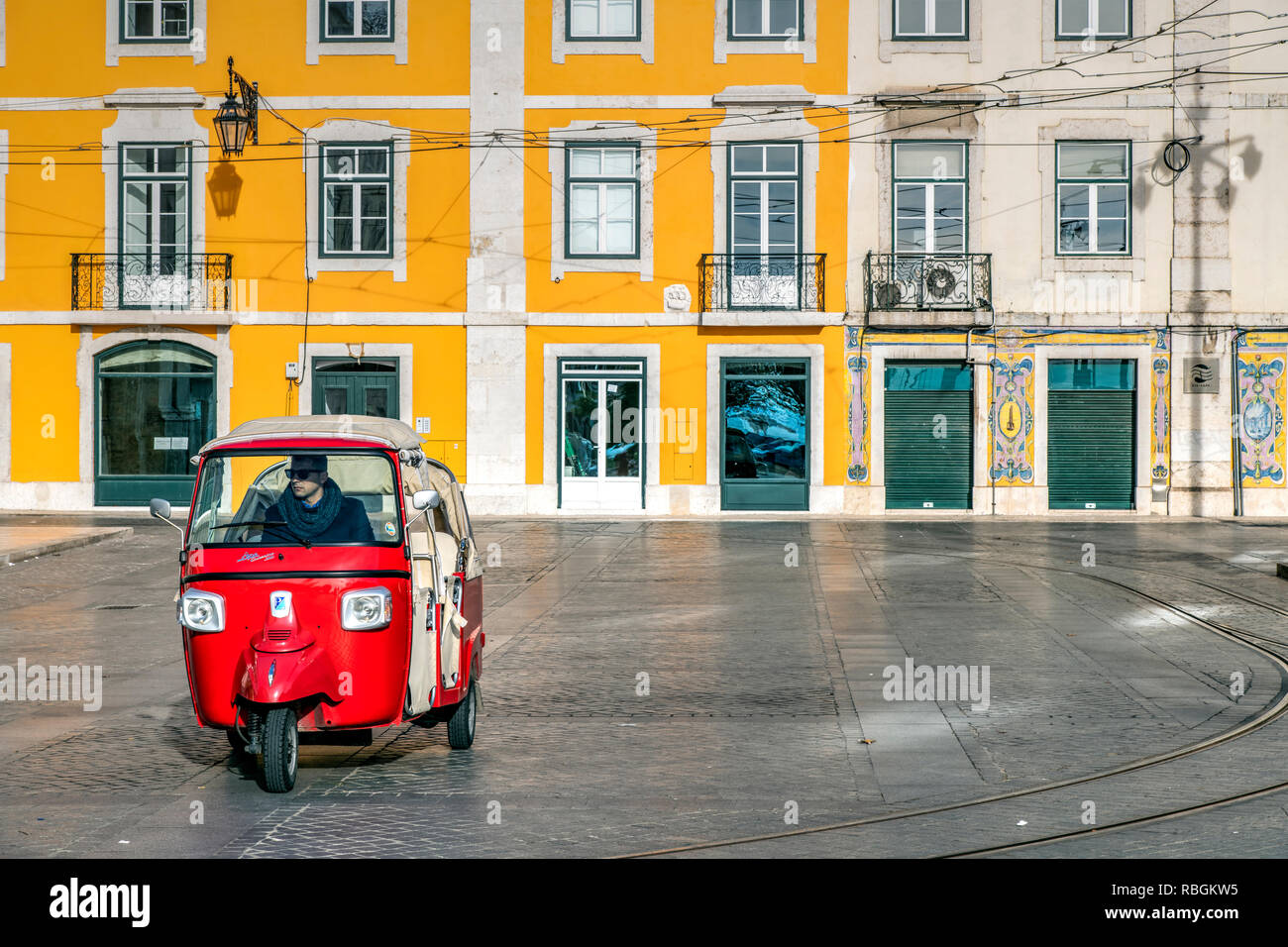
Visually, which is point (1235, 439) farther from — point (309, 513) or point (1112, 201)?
point (309, 513)

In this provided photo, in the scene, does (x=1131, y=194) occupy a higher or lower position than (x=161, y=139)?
lower

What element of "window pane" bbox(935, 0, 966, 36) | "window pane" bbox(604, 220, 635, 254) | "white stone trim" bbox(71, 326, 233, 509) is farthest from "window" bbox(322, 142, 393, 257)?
"window pane" bbox(935, 0, 966, 36)

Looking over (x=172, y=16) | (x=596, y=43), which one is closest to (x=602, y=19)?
(x=596, y=43)

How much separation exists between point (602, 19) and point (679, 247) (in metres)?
4.86

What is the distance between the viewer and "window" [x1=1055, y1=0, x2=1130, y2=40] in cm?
3195

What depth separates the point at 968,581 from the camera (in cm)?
1916

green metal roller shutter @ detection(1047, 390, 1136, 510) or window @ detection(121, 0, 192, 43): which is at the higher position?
window @ detection(121, 0, 192, 43)

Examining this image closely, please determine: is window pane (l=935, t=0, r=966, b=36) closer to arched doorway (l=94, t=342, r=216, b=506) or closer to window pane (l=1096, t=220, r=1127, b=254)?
window pane (l=1096, t=220, r=1127, b=254)

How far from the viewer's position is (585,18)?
32250 mm

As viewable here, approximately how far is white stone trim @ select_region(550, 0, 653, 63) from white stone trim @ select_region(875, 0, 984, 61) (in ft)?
13.5

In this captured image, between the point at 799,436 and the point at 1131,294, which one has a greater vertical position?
the point at 1131,294
